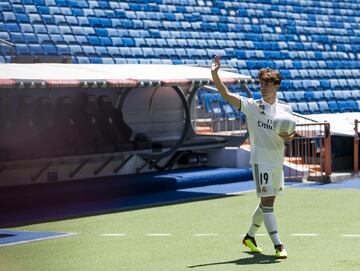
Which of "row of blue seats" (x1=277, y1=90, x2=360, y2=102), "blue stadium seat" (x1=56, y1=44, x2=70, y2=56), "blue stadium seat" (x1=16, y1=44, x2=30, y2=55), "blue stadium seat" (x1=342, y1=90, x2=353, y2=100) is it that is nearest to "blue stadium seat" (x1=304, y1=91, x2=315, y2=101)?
"row of blue seats" (x1=277, y1=90, x2=360, y2=102)

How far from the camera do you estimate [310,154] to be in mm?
19438

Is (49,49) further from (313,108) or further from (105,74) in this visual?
(313,108)

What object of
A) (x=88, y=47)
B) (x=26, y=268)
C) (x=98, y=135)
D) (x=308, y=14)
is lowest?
(x=26, y=268)

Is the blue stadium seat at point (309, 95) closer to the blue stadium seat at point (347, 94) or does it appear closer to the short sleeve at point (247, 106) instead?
the blue stadium seat at point (347, 94)

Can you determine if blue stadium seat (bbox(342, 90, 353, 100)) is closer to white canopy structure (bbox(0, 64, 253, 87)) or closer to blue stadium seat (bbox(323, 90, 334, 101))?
blue stadium seat (bbox(323, 90, 334, 101))

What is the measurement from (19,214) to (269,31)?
51.9 ft

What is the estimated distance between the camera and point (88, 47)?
874 inches

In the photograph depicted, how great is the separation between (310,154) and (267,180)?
11.0 metres

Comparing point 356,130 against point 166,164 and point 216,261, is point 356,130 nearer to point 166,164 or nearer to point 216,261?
point 166,164

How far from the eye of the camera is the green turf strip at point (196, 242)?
326 inches

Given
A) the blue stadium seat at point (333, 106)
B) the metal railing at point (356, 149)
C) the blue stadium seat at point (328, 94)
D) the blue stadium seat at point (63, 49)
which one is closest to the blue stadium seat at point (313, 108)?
the blue stadium seat at point (333, 106)

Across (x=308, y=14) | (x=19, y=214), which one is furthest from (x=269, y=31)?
(x=19, y=214)

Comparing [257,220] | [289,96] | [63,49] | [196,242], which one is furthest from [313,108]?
[257,220]

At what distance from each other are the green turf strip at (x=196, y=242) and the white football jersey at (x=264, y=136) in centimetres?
93
